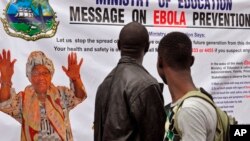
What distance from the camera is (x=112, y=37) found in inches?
134

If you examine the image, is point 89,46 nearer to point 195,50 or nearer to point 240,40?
point 195,50

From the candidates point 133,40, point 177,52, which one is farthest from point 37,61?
point 177,52

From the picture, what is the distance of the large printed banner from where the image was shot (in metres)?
3.08

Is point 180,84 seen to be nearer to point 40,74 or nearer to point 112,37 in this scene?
point 40,74

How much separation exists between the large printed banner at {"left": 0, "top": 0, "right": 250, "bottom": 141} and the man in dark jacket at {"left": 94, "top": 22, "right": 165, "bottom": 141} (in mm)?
960

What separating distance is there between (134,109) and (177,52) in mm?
553

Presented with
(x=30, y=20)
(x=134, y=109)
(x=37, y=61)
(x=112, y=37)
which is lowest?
(x=134, y=109)

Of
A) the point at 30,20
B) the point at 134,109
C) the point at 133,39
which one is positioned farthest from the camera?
the point at 30,20

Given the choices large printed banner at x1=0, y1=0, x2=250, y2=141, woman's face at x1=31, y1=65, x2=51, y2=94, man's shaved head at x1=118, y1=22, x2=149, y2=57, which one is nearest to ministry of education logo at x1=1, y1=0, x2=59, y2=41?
large printed banner at x1=0, y1=0, x2=250, y2=141

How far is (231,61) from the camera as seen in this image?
390 centimetres

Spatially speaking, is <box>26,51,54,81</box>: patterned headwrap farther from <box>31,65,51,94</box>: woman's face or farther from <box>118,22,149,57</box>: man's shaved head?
<box>118,22,149,57</box>: man's shaved head

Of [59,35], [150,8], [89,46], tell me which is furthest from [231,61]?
[59,35]

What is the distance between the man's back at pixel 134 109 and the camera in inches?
86.5

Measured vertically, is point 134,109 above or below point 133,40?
below
